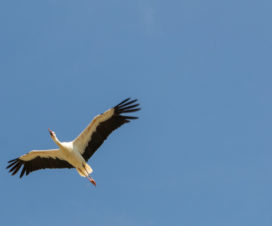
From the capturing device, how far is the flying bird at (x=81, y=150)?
17.7 meters

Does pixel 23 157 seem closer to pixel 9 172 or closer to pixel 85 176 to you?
pixel 9 172

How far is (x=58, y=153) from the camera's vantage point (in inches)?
754

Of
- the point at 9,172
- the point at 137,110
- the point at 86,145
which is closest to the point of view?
the point at 137,110

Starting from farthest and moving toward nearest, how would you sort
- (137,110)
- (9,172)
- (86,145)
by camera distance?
(9,172)
(86,145)
(137,110)

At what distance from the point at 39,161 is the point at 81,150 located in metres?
1.90

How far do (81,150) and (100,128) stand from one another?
1.25 m

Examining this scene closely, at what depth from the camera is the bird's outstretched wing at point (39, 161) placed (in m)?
19.4

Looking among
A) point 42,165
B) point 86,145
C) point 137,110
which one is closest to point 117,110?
point 137,110

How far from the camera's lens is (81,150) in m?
18.8

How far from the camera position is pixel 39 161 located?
19.8 m

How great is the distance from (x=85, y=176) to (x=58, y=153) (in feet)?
4.04

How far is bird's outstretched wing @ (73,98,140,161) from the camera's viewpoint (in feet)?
57.7

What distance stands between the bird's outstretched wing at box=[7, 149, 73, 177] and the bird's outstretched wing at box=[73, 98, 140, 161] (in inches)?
38.8

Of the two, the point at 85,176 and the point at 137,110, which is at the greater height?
the point at 137,110
